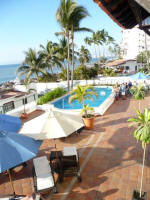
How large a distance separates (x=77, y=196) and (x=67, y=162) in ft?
3.37

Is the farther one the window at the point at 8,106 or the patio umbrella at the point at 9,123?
the window at the point at 8,106

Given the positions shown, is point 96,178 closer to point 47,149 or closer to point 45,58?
point 47,149

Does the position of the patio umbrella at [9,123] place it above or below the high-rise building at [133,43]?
below

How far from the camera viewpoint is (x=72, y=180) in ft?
16.9

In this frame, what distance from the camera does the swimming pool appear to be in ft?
52.2

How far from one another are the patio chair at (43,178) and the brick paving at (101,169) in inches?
13.2

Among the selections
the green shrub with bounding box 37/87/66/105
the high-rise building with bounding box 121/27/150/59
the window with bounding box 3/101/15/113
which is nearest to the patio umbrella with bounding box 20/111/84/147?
the window with bounding box 3/101/15/113

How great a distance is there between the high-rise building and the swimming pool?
63.3 meters

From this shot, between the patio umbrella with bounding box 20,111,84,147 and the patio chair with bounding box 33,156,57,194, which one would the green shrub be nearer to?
the patio umbrella with bounding box 20,111,84,147

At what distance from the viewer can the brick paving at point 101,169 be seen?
4.59 meters

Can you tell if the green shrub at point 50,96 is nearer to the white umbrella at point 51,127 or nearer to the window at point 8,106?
the window at point 8,106

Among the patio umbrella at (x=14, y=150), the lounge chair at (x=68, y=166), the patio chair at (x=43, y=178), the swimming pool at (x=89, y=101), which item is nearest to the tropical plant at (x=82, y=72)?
the swimming pool at (x=89, y=101)

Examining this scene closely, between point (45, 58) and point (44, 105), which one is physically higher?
point (45, 58)

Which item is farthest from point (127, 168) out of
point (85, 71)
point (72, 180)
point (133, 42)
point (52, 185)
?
point (133, 42)
